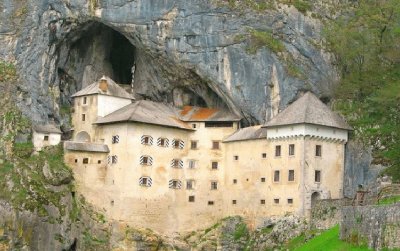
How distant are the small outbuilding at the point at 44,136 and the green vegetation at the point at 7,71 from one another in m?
6.33

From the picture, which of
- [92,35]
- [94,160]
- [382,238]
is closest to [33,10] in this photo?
[92,35]

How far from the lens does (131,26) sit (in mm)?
93250

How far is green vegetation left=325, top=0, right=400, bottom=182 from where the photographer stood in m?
86.1

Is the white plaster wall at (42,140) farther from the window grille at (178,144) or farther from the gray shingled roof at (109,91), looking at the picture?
the window grille at (178,144)

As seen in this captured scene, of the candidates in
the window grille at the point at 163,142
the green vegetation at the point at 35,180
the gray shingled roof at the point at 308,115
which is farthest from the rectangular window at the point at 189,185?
the green vegetation at the point at 35,180

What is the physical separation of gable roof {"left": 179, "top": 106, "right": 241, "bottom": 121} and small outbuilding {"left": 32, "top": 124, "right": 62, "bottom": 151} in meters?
13.8

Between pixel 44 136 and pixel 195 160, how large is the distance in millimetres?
16401

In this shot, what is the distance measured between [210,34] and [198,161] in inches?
548

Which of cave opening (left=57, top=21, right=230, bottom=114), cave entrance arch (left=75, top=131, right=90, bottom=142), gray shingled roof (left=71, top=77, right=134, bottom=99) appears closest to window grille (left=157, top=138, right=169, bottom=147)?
cave opening (left=57, top=21, right=230, bottom=114)

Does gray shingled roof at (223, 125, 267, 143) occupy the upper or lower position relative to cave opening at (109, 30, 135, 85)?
lower

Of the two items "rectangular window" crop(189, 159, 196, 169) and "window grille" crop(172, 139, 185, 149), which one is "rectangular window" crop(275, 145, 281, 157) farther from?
"window grille" crop(172, 139, 185, 149)

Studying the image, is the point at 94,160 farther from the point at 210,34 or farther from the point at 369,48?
the point at 369,48

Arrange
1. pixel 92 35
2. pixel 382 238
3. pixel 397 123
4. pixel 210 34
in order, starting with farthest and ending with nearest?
pixel 92 35
pixel 210 34
pixel 397 123
pixel 382 238

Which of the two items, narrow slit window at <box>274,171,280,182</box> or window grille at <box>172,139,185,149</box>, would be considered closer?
narrow slit window at <box>274,171,280,182</box>
